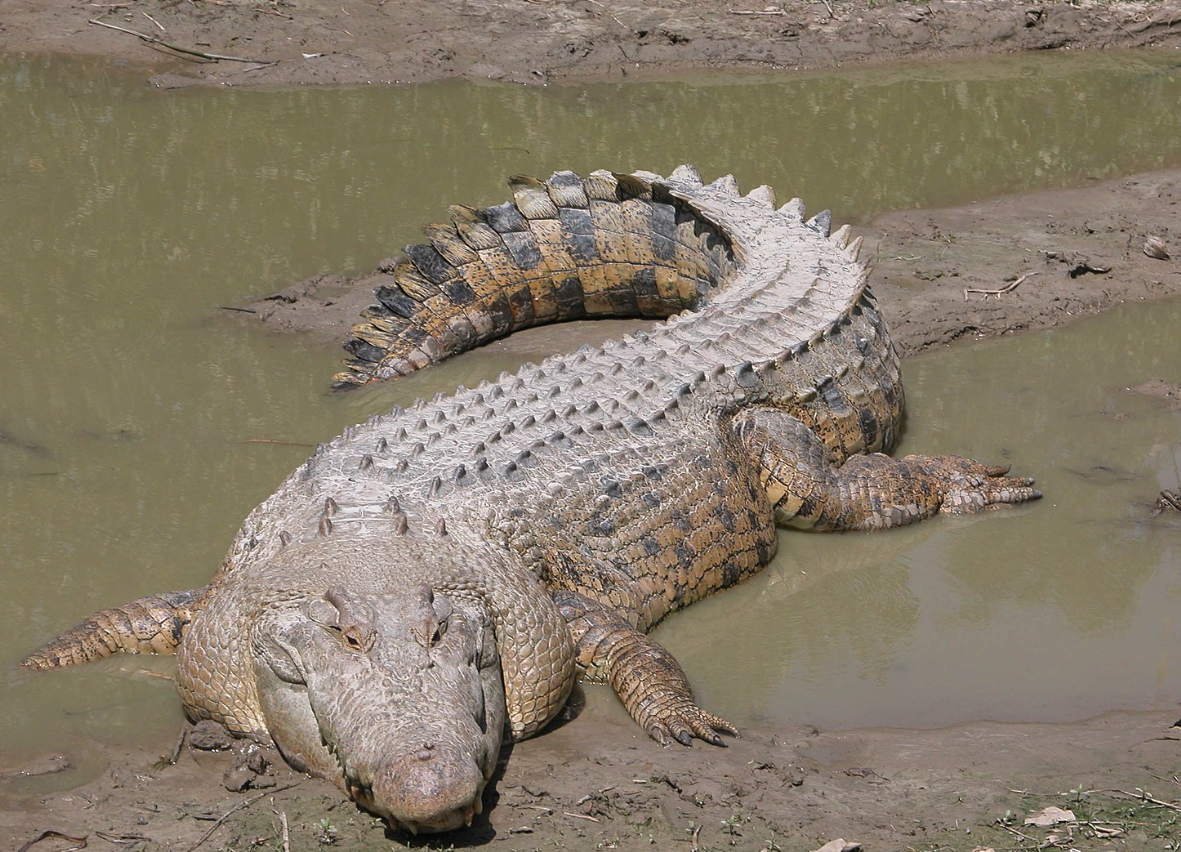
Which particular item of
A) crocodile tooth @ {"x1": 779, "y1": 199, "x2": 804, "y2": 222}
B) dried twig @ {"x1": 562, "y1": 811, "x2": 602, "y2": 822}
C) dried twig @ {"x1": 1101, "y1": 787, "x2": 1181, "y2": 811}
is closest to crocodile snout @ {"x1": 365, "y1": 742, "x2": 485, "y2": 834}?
dried twig @ {"x1": 562, "y1": 811, "x2": 602, "y2": 822}

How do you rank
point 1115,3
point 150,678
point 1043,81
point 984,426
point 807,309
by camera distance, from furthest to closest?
point 1115,3 → point 1043,81 → point 984,426 → point 807,309 → point 150,678

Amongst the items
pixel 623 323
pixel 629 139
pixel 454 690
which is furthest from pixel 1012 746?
pixel 629 139

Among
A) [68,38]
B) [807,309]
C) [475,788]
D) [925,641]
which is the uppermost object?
[68,38]

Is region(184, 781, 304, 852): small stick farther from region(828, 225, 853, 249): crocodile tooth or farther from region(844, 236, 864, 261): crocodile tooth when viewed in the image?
region(828, 225, 853, 249): crocodile tooth

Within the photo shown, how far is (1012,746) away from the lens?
4570 mm

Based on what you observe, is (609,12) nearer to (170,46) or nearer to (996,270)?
(170,46)

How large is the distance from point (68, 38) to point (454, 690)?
9.37 metres

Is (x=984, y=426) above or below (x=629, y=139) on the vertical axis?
below

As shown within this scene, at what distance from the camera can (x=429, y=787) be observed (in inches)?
141

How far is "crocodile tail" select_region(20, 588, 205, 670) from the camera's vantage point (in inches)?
190

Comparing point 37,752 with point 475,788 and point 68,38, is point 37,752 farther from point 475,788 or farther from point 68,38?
point 68,38

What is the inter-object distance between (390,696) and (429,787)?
0.36m

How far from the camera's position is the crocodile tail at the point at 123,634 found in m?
4.82

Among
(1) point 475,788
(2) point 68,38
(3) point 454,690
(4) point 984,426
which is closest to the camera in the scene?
(1) point 475,788
